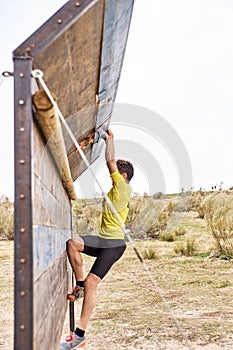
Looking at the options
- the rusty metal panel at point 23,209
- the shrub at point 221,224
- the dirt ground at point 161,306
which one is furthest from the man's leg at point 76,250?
the shrub at point 221,224

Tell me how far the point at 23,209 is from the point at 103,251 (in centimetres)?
179

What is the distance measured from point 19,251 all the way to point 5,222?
44.1 ft

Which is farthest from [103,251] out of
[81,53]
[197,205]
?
[197,205]

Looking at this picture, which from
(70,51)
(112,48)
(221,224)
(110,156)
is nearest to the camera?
(70,51)

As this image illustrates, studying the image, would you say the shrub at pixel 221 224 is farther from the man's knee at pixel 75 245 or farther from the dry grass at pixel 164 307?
the man's knee at pixel 75 245

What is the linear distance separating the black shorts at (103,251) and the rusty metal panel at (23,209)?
64.1 inches

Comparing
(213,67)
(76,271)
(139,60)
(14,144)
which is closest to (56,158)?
(14,144)

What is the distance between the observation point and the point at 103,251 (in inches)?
139

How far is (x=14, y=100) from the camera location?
71.2 inches

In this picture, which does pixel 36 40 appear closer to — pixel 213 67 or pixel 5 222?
pixel 213 67

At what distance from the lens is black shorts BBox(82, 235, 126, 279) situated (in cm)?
344

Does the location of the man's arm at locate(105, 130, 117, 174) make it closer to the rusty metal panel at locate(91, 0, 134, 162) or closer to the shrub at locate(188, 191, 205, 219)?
the rusty metal panel at locate(91, 0, 134, 162)

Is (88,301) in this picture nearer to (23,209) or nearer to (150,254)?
(23,209)

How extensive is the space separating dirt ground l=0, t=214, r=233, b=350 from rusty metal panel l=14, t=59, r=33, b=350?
4.31ft
